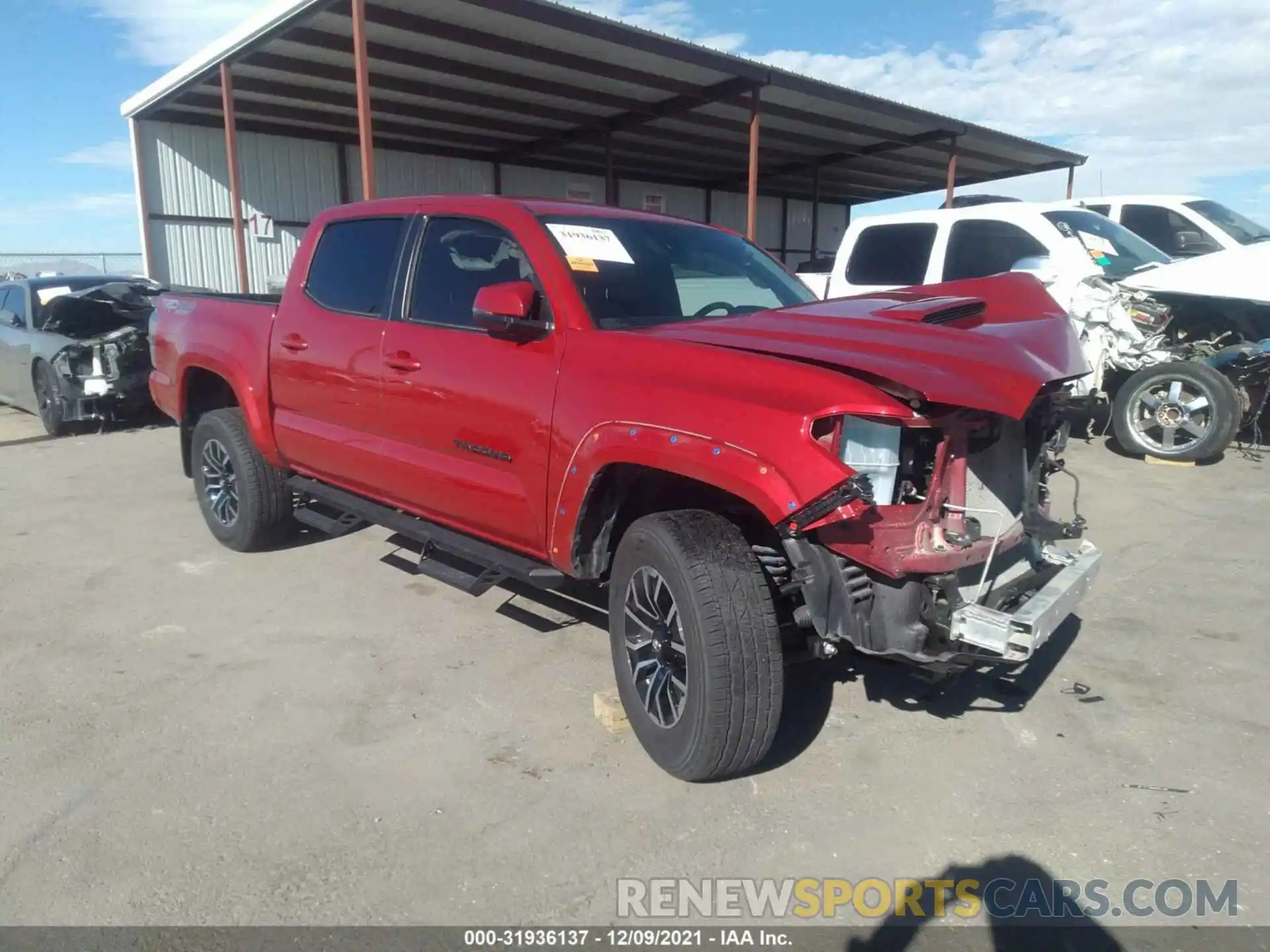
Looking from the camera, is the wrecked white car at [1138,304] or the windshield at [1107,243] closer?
the wrecked white car at [1138,304]

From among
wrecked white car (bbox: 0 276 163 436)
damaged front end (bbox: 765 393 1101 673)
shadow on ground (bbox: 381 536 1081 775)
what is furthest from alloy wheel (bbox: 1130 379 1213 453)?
wrecked white car (bbox: 0 276 163 436)

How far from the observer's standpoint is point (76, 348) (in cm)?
949

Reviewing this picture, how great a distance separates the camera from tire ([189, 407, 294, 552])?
5.25m

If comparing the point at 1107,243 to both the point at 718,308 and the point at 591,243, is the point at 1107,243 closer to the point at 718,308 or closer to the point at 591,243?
the point at 718,308

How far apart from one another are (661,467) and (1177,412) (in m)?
6.75

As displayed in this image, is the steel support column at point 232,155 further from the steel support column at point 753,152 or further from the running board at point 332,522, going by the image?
the steel support column at point 753,152

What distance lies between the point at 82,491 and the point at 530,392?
5610mm

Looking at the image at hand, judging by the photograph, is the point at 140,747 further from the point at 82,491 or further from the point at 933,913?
the point at 82,491

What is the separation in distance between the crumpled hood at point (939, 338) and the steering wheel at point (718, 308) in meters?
0.22

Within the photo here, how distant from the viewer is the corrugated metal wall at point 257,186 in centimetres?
1564

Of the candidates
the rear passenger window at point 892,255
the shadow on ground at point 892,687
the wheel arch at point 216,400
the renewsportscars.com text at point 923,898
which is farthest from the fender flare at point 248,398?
the rear passenger window at point 892,255

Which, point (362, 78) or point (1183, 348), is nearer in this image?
point (1183, 348)

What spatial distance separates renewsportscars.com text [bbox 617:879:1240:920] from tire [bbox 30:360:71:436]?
31.1 feet

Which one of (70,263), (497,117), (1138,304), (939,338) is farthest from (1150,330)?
(70,263)
